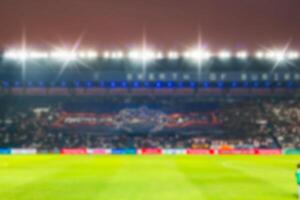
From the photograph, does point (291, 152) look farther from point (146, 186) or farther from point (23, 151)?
point (146, 186)

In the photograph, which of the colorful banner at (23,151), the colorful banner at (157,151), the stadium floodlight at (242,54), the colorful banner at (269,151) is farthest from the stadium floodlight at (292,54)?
the colorful banner at (23,151)

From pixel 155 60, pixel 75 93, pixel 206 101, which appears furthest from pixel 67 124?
pixel 206 101

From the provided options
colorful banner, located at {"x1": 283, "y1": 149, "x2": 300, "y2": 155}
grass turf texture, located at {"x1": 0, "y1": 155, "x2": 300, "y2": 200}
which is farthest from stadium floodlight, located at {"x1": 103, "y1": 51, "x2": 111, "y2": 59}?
grass turf texture, located at {"x1": 0, "y1": 155, "x2": 300, "y2": 200}

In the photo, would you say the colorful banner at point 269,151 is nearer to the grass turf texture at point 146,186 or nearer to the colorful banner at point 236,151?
the colorful banner at point 236,151

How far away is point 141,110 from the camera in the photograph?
282ft

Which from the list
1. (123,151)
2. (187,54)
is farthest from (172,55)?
(123,151)

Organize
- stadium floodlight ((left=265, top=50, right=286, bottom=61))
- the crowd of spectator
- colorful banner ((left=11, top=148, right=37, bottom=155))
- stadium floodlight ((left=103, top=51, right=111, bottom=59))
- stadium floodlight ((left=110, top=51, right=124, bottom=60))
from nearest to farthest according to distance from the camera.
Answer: colorful banner ((left=11, top=148, right=37, bottom=155)) → the crowd of spectator → stadium floodlight ((left=265, top=50, right=286, bottom=61)) → stadium floodlight ((left=110, top=51, right=124, bottom=60)) → stadium floodlight ((left=103, top=51, right=111, bottom=59))

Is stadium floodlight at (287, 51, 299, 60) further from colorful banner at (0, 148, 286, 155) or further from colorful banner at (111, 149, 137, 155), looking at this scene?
colorful banner at (111, 149, 137, 155)

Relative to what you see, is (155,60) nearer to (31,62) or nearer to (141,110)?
(141,110)

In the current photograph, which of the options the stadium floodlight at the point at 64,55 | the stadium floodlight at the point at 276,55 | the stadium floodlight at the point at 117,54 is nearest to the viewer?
the stadium floodlight at the point at 64,55

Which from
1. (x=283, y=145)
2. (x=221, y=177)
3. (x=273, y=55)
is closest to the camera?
(x=221, y=177)

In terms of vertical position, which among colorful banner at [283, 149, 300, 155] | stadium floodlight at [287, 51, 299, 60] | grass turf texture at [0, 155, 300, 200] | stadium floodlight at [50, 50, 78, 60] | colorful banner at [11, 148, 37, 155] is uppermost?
stadium floodlight at [50, 50, 78, 60]

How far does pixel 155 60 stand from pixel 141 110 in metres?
9.47

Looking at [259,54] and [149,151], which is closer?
[149,151]
